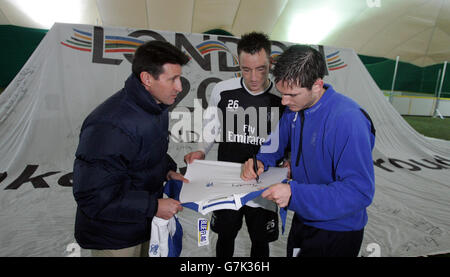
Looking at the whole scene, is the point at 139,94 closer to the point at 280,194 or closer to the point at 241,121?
the point at 280,194

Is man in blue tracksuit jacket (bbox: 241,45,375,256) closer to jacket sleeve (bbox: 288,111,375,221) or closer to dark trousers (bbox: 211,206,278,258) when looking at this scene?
jacket sleeve (bbox: 288,111,375,221)

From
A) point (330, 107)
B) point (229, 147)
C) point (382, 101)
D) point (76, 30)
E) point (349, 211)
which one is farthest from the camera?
point (382, 101)

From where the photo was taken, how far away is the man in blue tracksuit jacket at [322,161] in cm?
85

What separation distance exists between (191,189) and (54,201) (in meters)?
2.67

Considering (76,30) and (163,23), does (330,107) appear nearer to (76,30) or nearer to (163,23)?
(76,30)

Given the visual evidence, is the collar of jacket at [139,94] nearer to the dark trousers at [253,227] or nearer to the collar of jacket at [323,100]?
the collar of jacket at [323,100]

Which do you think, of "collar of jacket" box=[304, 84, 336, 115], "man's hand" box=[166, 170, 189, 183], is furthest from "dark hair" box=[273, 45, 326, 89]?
"man's hand" box=[166, 170, 189, 183]

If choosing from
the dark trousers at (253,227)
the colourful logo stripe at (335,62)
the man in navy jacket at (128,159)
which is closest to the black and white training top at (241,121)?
the dark trousers at (253,227)

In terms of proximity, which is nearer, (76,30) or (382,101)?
(76,30)

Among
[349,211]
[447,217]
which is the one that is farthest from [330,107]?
[447,217]

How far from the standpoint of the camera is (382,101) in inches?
216

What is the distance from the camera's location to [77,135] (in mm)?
Result: 4180

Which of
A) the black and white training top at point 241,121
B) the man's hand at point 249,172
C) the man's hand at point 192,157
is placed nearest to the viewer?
the man's hand at point 249,172

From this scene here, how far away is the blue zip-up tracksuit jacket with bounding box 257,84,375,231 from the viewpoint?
2.76 ft
